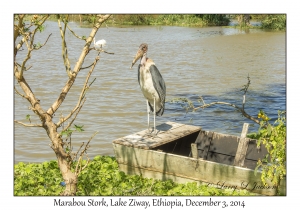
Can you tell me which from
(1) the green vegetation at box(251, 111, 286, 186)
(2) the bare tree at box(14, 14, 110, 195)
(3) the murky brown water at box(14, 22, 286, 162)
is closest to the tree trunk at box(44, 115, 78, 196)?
(2) the bare tree at box(14, 14, 110, 195)

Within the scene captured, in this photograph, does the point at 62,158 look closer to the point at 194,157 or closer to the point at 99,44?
the point at 99,44

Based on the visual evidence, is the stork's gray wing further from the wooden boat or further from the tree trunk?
the tree trunk

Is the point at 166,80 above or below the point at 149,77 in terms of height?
below

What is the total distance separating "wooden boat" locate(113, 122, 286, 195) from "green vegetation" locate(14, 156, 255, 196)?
0.11m

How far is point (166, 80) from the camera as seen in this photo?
609 inches

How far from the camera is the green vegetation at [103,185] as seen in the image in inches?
257

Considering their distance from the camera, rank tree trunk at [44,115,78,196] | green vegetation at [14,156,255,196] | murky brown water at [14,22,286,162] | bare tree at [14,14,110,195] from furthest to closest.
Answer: murky brown water at [14,22,286,162] < green vegetation at [14,156,255,196] < tree trunk at [44,115,78,196] < bare tree at [14,14,110,195]

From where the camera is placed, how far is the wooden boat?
6387 mm

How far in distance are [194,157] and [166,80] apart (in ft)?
27.7

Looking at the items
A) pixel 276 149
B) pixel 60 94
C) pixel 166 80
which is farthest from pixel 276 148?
pixel 166 80

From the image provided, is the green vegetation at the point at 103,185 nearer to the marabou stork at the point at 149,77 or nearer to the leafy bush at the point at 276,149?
the leafy bush at the point at 276,149

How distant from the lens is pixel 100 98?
43.5 ft

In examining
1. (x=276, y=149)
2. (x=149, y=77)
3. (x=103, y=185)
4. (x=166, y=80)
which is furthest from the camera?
(x=166, y=80)

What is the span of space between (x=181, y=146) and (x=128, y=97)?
18.7ft
